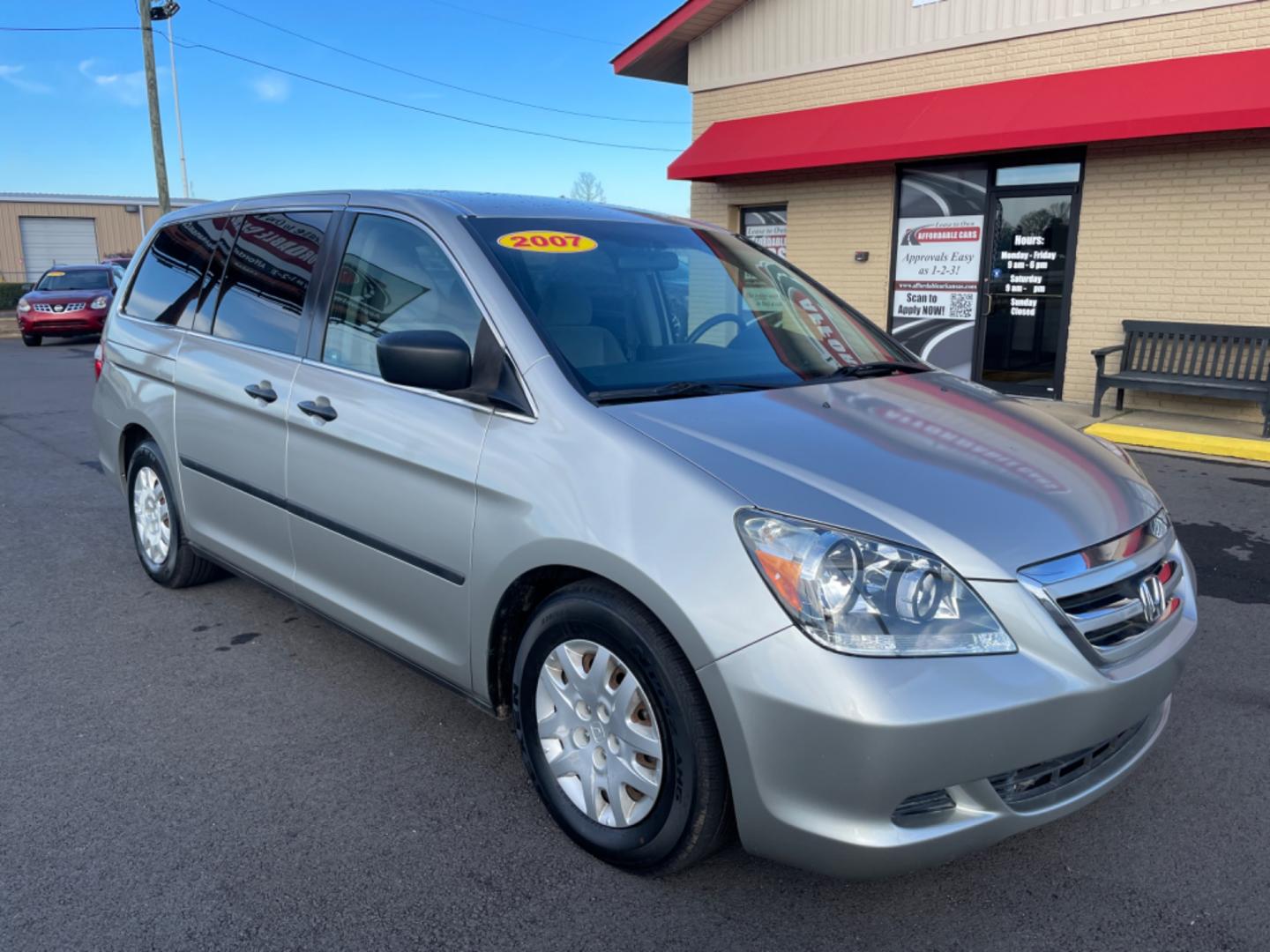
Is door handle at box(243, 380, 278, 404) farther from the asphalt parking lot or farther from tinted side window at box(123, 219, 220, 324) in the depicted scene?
the asphalt parking lot

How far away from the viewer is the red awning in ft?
29.1

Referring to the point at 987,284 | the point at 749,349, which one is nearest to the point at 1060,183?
the point at 987,284

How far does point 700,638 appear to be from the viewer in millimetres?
2244

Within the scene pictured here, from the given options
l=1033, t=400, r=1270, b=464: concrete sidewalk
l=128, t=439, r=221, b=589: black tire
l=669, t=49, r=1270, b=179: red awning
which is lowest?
l=1033, t=400, r=1270, b=464: concrete sidewalk

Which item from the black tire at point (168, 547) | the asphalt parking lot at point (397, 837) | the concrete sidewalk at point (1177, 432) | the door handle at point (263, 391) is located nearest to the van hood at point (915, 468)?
the asphalt parking lot at point (397, 837)

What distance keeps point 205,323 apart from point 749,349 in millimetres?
2384

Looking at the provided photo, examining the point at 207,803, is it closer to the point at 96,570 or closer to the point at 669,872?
the point at 669,872

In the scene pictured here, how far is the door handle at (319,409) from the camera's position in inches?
130

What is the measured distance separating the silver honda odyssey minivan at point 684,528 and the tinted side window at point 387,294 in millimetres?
13

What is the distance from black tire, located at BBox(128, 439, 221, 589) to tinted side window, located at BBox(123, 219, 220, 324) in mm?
633

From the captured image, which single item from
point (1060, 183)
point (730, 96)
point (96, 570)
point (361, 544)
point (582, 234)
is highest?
point (730, 96)

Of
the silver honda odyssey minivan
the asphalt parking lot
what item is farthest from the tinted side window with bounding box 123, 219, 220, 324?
the asphalt parking lot

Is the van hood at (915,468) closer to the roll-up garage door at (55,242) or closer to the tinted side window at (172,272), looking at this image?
the tinted side window at (172,272)

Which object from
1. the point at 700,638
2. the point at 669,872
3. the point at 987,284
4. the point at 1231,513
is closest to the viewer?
the point at 700,638
